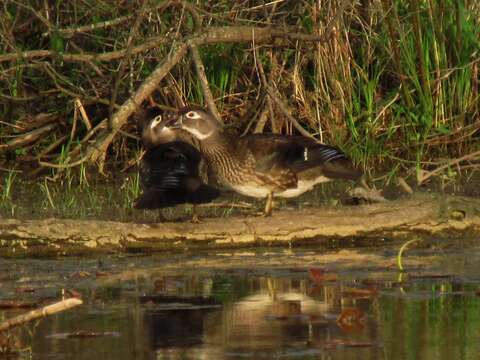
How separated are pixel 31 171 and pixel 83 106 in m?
0.71

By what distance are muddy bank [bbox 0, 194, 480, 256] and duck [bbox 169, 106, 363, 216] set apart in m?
0.40

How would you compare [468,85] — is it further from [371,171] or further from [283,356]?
[283,356]

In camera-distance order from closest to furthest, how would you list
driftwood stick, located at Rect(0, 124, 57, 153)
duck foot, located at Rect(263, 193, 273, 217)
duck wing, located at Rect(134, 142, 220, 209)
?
duck wing, located at Rect(134, 142, 220, 209)
duck foot, located at Rect(263, 193, 273, 217)
driftwood stick, located at Rect(0, 124, 57, 153)

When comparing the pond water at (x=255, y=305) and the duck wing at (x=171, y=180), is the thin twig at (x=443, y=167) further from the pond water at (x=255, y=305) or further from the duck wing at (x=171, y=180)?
the duck wing at (x=171, y=180)

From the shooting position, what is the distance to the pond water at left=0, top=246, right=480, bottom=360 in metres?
6.08

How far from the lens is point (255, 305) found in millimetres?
7117

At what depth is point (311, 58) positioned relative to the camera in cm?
1167

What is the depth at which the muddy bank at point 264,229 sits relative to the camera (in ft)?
27.6

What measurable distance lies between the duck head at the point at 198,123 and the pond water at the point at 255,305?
1.34 m

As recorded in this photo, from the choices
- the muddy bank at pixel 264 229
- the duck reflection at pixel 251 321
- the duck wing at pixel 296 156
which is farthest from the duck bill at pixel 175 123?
the duck reflection at pixel 251 321

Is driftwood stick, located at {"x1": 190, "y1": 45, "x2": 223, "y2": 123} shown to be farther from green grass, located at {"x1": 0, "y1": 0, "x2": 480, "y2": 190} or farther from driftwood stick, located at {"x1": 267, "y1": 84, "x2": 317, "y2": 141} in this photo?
driftwood stick, located at {"x1": 267, "y1": 84, "x2": 317, "y2": 141}

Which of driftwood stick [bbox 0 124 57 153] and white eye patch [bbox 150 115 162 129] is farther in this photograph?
driftwood stick [bbox 0 124 57 153]

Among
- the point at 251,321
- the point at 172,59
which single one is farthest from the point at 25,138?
the point at 251,321

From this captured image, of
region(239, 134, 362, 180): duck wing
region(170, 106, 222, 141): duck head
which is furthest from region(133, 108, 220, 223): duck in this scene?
region(239, 134, 362, 180): duck wing
